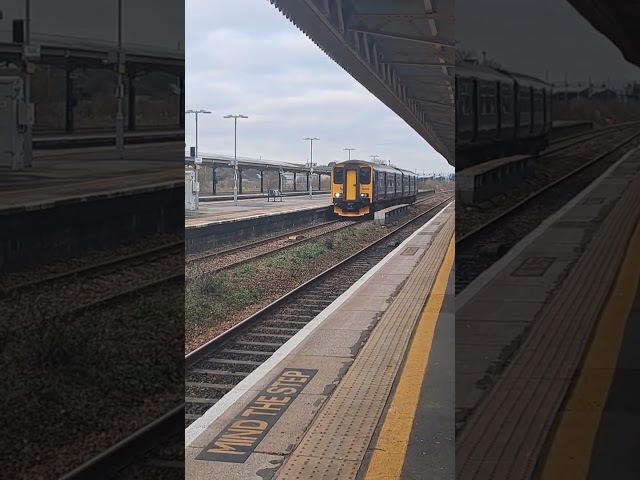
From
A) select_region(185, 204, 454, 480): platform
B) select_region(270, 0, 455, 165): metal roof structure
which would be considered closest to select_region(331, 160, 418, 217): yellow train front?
select_region(270, 0, 455, 165): metal roof structure

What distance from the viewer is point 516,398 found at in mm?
1349

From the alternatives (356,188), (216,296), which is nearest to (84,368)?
(216,296)

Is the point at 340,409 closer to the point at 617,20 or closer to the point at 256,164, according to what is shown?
the point at 617,20

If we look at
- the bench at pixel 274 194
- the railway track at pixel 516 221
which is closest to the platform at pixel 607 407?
the railway track at pixel 516 221

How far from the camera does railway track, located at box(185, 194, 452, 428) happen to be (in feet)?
16.6

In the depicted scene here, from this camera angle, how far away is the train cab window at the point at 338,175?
57.6 feet

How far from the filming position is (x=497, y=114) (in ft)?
5.03

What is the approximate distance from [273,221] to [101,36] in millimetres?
11472

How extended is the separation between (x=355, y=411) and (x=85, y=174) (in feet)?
10.0

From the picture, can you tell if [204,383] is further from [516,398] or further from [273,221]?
[273,221]

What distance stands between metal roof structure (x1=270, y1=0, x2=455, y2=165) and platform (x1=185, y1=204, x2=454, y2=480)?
2.28 m

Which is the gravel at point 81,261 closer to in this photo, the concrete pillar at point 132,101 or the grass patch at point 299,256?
the concrete pillar at point 132,101

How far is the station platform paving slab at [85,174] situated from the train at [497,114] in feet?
3.24

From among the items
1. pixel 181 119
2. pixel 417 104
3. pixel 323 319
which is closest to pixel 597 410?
pixel 181 119
